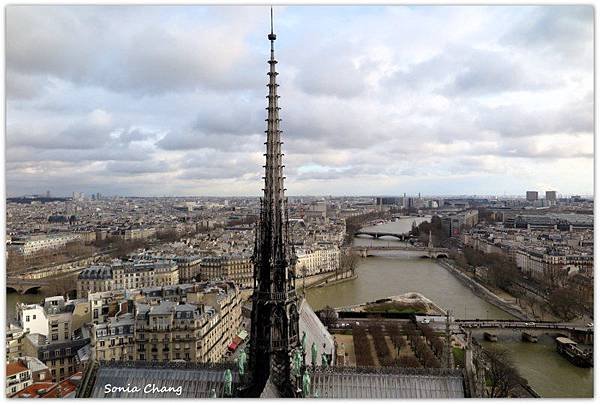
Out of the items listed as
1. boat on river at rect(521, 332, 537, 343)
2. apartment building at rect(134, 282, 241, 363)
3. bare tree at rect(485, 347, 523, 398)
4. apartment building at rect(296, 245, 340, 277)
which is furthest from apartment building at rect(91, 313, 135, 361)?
apartment building at rect(296, 245, 340, 277)

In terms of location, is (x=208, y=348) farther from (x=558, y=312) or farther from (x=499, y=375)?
(x=558, y=312)

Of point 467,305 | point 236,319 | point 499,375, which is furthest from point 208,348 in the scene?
point 467,305

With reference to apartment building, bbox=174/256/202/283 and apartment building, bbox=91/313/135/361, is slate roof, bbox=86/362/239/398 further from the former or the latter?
apartment building, bbox=174/256/202/283

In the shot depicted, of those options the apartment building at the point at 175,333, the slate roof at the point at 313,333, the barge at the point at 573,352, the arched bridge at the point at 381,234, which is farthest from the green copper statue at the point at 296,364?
the arched bridge at the point at 381,234

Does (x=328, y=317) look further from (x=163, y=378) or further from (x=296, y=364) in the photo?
(x=296, y=364)

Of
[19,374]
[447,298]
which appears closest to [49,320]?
[19,374]
